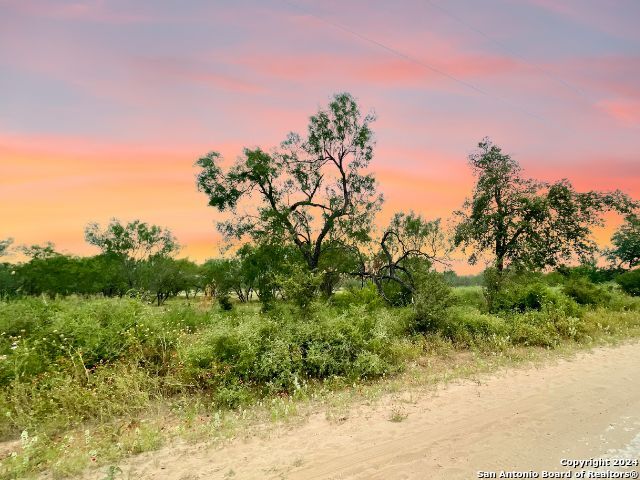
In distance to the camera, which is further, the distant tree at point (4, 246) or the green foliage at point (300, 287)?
the distant tree at point (4, 246)

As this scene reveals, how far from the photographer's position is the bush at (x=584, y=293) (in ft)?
69.4

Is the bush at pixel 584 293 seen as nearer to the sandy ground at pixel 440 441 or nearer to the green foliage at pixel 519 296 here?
the green foliage at pixel 519 296

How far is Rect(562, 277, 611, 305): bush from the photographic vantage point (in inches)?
833

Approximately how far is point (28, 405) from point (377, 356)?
309 inches

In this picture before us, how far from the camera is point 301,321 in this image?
10852mm

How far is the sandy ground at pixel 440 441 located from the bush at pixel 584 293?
15.3 meters

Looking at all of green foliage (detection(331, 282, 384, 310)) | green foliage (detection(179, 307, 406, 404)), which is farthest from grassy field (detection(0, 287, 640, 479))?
green foliage (detection(331, 282, 384, 310))

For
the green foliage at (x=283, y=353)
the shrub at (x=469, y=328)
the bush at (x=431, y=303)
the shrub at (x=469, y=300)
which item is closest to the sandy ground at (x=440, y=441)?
the green foliage at (x=283, y=353)

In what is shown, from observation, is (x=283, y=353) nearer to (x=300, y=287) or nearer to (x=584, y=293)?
(x=300, y=287)

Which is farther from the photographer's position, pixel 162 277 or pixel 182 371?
pixel 162 277

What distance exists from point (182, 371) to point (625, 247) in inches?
2642

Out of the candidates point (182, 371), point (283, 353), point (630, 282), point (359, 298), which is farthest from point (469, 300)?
point (630, 282)

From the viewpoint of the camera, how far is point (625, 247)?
54406 mm

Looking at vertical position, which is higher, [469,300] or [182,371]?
[182,371]
